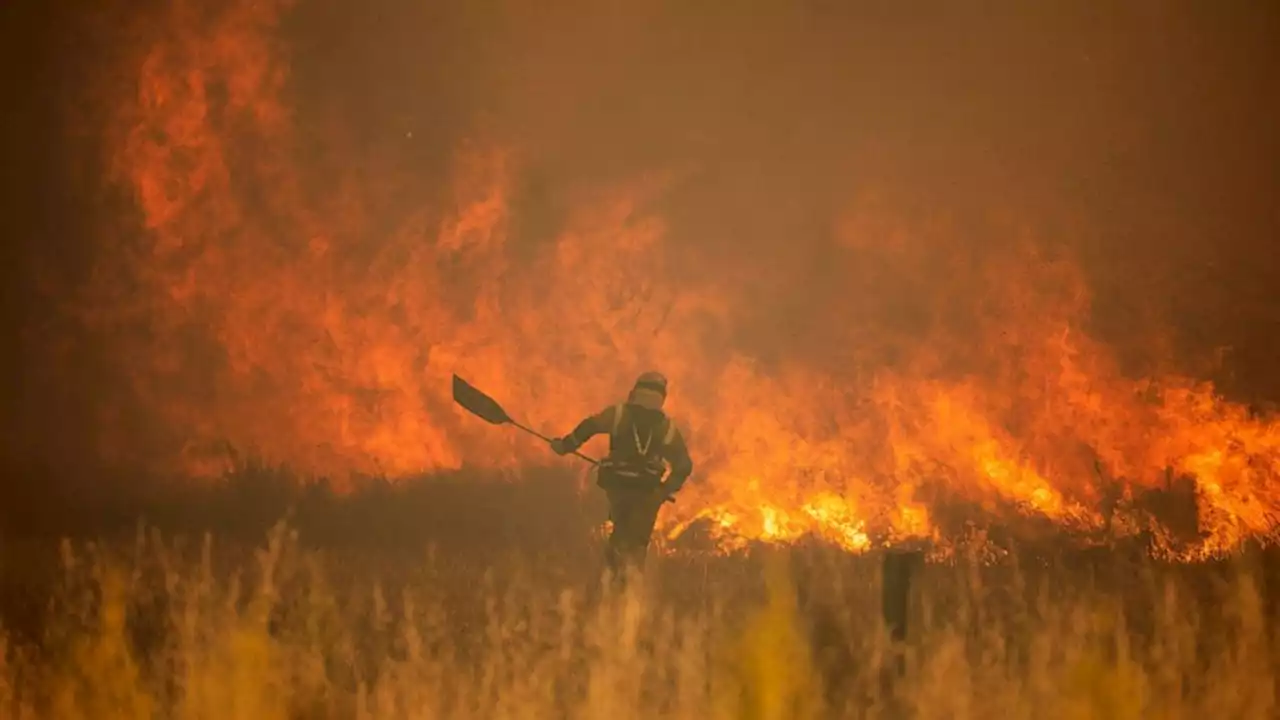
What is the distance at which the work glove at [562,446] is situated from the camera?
409 centimetres

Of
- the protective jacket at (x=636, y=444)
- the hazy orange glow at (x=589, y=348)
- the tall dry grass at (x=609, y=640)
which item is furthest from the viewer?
the hazy orange glow at (x=589, y=348)

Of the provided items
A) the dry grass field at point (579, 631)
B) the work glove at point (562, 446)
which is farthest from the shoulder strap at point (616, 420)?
the dry grass field at point (579, 631)

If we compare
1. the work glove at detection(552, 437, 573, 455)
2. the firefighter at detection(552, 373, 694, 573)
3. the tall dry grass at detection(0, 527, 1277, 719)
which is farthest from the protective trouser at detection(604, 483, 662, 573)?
the work glove at detection(552, 437, 573, 455)

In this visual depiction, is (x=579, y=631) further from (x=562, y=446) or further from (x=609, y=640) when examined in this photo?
(x=562, y=446)

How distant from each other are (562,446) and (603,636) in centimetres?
91

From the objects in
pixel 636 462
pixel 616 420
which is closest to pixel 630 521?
pixel 636 462

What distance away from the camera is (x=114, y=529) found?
4.19 metres

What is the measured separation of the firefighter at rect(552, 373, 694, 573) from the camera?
4012 mm

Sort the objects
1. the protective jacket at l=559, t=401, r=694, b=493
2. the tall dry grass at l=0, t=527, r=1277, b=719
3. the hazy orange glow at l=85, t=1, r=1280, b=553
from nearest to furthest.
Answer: the tall dry grass at l=0, t=527, r=1277, b=719 < the protective jacket at l=559, t=401, r=694, b=493 < the hazy orange glow at l=85, t=1, r=1280, b=553

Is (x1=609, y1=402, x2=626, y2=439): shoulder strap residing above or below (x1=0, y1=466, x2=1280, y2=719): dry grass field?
above

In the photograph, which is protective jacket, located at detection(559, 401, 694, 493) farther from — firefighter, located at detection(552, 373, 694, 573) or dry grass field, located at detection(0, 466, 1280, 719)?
dry grass field, located at detection(0, 466, 1280, 719)

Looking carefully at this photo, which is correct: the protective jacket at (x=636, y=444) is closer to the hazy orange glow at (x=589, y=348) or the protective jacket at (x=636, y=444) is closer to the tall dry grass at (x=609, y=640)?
the hazy orange glow at (x=589, y=348)

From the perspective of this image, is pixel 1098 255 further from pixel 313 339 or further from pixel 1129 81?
pixel 313 339

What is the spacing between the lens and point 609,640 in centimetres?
339
